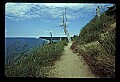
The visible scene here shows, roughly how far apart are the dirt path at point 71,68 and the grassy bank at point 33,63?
2.8 inches

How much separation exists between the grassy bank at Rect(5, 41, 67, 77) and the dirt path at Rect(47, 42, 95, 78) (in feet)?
0.23

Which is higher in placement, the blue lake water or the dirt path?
the blue lake water

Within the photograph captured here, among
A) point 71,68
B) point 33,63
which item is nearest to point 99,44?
point 71,68

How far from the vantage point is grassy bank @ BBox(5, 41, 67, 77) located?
2207mm

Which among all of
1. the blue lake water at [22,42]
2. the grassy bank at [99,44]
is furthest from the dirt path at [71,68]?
the blue lake water at [22,42]

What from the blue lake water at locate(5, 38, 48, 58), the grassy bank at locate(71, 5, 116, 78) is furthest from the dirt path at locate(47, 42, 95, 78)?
the blue lake water at locate(5, 38, 48, 58)

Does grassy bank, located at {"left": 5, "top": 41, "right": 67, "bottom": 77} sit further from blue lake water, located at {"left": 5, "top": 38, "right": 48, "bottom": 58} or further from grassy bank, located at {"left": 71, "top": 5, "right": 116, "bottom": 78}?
grassy bank, located at {"left": 71, "top": 5, "right": 116, "bottom": 78}

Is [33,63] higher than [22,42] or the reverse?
the reverse

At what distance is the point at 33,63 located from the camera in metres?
2.22

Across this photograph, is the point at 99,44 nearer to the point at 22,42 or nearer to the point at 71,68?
the point at 71,68

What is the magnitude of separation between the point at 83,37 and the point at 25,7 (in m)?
0.67

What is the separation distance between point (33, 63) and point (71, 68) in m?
0.38

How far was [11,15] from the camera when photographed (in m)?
2.21
